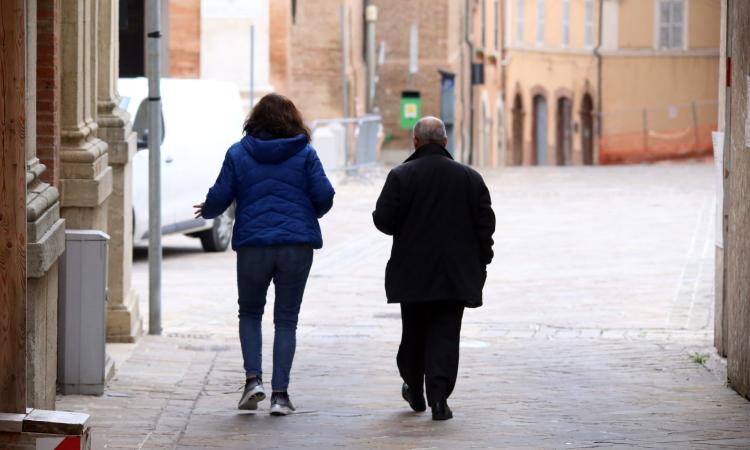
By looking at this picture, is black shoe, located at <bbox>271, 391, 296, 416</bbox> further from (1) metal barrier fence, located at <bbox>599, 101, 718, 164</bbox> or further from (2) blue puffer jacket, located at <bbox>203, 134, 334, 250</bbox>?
(1) metal barrier fence, located at <bbox>599, 101, 718, 164</bbox>

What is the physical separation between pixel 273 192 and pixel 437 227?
0.83 metres

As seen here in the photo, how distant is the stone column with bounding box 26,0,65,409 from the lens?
7043 millimetres

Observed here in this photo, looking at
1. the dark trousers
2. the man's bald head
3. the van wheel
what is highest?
the man's bald head

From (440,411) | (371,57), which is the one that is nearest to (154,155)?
(440,411)

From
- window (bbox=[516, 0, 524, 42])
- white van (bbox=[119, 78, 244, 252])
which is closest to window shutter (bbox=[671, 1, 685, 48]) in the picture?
window (bbox=[516, 0, 524, 42])

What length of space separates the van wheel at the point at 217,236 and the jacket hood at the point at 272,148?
10616 mm

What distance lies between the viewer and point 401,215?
8.58 m

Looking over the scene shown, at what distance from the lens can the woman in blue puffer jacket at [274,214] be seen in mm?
8531

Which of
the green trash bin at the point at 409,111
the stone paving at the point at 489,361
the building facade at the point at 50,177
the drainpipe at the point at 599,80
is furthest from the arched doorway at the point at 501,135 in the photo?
the building facade at the point at 50,177

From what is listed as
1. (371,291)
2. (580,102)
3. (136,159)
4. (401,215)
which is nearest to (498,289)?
(371,291)

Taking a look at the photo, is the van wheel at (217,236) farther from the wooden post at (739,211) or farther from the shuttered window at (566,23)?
the shuttered window at (566,23)

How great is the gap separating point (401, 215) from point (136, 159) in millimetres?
8662

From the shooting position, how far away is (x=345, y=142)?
32.1m

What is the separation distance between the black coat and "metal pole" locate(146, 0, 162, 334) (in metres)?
3.48
